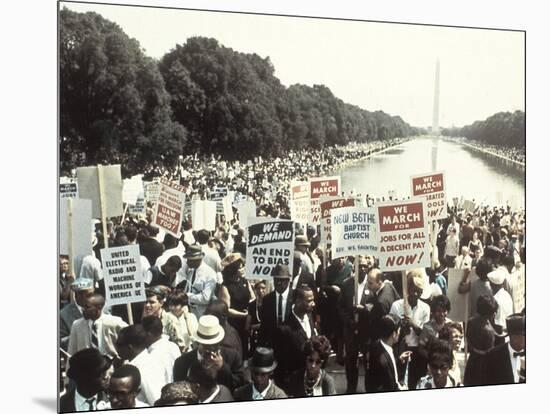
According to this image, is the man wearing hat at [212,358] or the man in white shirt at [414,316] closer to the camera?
the man wearing hat at [212,358]

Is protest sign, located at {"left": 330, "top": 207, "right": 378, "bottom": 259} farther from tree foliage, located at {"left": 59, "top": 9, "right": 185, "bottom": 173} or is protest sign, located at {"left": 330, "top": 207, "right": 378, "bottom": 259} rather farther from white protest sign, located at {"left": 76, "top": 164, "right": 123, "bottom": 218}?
white protest sign, located at {"left": 76, "top": 164, "right": 123, "bottom": 218}

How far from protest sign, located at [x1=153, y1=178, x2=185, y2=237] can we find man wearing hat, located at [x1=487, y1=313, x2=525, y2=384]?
2.87m

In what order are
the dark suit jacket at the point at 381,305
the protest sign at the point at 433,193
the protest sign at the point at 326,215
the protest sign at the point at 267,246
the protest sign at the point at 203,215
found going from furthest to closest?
the protest sign at the point at 433,193, the dark suit jacket at the point at 381,305, the protest sign at the point at 326,215, the protest sign at the point at 267,246, the protest sign at the point at 203,215

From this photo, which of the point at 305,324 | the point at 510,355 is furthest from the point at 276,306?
the point at 510,355

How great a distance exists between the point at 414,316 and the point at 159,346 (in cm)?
209

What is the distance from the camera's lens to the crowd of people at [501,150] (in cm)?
860

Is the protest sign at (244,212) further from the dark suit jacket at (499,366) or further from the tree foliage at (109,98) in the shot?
the dark suit jacket at (499,366)

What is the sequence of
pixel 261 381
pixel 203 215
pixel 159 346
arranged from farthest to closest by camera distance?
pixel 261 381 → pixel 203 215 → pixel 159 346

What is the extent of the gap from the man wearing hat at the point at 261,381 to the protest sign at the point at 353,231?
948 millimetres

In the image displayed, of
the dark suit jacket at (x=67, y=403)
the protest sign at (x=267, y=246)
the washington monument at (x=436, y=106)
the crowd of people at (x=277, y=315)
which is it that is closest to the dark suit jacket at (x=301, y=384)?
the crowd of people at (x=277, y=315)

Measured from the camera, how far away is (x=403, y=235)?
8406mm

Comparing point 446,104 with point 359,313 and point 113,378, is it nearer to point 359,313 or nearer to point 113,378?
point 359,313

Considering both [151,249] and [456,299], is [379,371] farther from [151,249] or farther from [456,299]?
[151,249]

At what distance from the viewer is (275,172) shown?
8.13 metres
